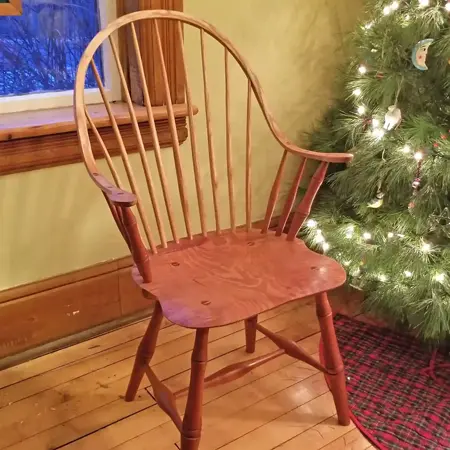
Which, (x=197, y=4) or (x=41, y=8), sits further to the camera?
(x=197, y=4)

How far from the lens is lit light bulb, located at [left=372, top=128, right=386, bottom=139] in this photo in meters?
1.78

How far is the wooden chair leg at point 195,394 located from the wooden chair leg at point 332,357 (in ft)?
1.12

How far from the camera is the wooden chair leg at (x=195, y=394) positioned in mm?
1246

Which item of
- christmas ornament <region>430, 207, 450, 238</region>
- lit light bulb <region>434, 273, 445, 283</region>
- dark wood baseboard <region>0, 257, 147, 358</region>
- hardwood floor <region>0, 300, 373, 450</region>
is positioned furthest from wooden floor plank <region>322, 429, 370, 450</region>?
dark wood baseboard <region>0, 257, 147, 358</region>

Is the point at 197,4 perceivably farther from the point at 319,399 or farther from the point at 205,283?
the point at 319,399

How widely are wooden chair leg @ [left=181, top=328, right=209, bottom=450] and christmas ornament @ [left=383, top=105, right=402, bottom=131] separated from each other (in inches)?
36.7

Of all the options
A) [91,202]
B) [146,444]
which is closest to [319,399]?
[146,444]

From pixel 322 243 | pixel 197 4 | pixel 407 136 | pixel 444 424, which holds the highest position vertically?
pixel 197 4

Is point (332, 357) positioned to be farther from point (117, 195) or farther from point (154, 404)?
point (117, 195)

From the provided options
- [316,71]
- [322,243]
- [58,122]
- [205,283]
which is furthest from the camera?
[316,71]

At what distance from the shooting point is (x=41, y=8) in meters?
1.65

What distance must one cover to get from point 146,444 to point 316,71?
1445mm

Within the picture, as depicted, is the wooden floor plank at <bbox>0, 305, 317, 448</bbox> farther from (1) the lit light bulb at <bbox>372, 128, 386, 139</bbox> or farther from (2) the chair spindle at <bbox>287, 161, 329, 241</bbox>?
(1) the lit light bulb at <bbox>372, 128, 386, 139</bbox>

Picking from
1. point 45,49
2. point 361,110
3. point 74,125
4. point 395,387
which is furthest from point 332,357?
point 45,49
